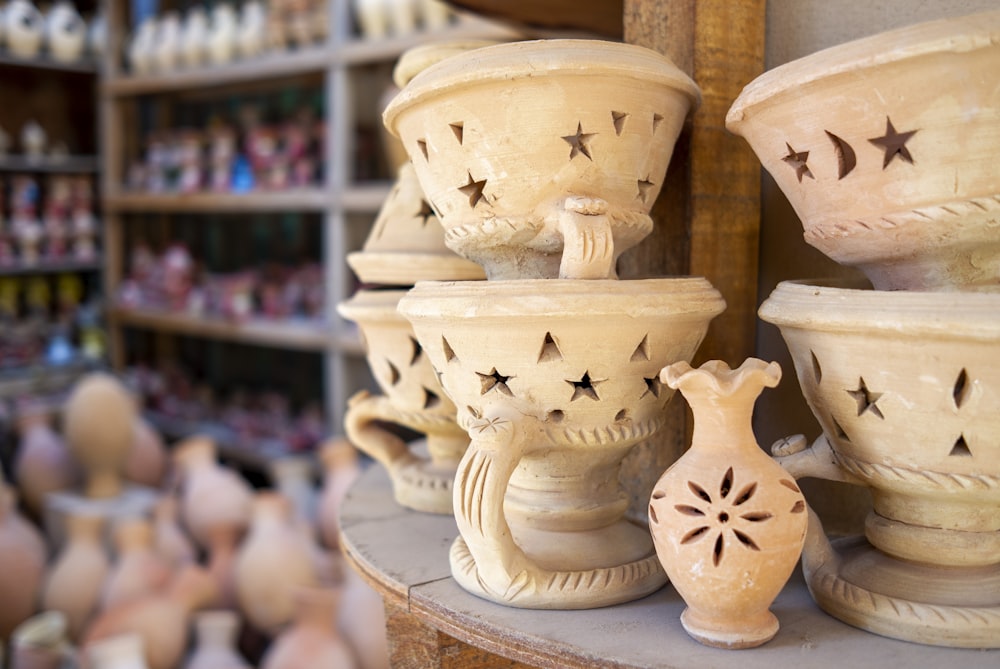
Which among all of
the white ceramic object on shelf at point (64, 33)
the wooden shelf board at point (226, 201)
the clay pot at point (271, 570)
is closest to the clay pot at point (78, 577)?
the clay pot at point (271, 570)

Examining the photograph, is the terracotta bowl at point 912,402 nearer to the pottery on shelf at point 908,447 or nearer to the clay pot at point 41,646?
the pottery on shelf at point 908,447

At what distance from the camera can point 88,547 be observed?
7.13 ft

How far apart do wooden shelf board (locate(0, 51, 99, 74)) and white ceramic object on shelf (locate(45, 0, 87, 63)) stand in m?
0.03

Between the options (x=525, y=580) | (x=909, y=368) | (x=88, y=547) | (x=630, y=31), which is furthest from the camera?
(x=88, y=547)

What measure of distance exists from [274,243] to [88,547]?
1840 millimetres

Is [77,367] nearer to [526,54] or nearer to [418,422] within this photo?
[418,422]

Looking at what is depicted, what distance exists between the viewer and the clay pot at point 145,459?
2.92 m

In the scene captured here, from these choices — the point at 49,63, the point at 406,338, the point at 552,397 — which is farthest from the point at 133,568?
the point at 49,63

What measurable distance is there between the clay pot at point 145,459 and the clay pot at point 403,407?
81.9 inches

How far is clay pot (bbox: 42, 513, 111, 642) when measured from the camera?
6.84 ft

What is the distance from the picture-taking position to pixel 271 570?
200cm

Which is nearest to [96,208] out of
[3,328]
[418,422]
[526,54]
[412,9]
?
[3,328]

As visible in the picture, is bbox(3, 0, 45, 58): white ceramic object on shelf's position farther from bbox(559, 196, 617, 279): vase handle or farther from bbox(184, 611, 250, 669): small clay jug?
bbox(559, 196, 617, 279): vase handle

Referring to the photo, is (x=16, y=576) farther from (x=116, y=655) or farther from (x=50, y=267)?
(x=50, y=267)
